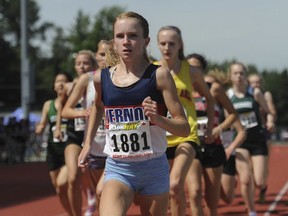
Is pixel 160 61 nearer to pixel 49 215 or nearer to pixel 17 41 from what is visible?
pixel 49 215

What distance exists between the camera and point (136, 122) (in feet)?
16.2

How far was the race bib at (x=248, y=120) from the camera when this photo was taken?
34.0 feet

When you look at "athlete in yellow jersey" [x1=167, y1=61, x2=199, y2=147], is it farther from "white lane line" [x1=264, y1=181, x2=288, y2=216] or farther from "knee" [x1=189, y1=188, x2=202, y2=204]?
"white lane line" [x1=264, y1=181, x2=288, y2=216]

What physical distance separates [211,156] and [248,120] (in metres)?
2.62

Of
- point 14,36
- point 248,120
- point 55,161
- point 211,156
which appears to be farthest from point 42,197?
point 14,36

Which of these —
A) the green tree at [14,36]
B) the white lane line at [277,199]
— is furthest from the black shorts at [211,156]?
the green tree at [14,36]

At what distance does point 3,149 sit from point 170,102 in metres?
21.4

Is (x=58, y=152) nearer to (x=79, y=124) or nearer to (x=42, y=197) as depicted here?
(x=79, y=124)

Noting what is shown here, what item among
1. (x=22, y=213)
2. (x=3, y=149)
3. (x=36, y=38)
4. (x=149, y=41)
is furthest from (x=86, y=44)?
(x=149, y=41)

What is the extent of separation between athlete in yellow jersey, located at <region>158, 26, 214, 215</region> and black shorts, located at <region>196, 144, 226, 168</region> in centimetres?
57

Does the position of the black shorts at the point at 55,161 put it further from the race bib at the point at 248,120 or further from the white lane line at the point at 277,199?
the white lane line at the point at 277,199

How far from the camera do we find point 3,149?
25.8 meters

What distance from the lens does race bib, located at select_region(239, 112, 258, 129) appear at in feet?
34.0

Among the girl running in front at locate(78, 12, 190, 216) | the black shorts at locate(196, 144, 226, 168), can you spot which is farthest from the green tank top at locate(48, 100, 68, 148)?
the girl running in front at locate(78, 12, 190, 216)
